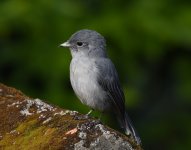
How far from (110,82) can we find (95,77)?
0.73 ft

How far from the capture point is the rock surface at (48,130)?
5.61 metres

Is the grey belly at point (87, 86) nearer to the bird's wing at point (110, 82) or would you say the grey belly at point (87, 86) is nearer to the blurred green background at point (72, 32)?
the bird's wing at point (110, 82)

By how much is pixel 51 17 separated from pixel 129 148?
171 inches

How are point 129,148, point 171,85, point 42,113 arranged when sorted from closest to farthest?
point 129,148 → point 42,113 → point 171,85

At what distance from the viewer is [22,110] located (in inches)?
252

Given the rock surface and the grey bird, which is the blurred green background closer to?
the grey bird

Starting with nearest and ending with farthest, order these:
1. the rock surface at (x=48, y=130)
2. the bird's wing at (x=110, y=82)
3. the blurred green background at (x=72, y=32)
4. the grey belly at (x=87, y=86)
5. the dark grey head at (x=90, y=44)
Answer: the rock surface at (x=48, y=130), the grey belly at (x=87, y=86), the bird's wing at (x=110, y=82), the dark grey head at (x=90, y=44), the blurred green background at (x=72, y=32)

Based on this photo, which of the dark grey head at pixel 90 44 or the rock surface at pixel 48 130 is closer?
the rock surface at pixel 48 130

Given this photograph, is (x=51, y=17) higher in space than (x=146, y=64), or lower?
higher

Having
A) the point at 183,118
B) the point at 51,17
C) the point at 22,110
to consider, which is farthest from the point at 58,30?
the point at 22,110

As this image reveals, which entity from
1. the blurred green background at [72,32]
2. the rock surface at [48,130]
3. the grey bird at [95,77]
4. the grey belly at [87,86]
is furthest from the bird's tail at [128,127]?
the rock surface at [48,130]

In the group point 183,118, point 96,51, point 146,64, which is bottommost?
point 183,118

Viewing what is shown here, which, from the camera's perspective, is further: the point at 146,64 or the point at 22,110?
the point at 146,64

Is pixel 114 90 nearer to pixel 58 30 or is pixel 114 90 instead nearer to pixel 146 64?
pixel 58 30
